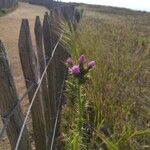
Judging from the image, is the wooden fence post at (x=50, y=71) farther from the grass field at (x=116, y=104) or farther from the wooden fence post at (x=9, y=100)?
the wooden fence post at (x=9, y=100)

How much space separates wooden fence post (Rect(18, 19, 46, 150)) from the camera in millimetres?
3348

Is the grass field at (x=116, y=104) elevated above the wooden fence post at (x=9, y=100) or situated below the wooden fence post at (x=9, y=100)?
below

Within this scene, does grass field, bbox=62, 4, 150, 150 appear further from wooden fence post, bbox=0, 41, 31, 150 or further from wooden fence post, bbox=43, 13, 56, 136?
wooden fence post, bbox=0, 41, 31, 150

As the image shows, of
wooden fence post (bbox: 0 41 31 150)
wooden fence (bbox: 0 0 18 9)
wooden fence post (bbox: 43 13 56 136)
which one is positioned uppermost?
wooden fence post (bbox: 0 41 31 150)

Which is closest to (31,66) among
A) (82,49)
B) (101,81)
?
(101,81)

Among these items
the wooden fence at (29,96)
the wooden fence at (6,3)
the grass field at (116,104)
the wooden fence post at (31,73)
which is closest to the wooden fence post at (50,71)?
the wooden fence at (29,96)

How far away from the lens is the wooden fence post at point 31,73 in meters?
3.35

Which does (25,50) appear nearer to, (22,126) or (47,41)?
(22,126)

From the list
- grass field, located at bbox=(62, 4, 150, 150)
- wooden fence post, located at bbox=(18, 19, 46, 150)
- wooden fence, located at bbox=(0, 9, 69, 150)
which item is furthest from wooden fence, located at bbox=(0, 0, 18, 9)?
wooden fence post, located at bbox=(18, 19, 46, 150)

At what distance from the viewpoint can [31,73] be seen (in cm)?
350

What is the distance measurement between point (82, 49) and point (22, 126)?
13.3 ft

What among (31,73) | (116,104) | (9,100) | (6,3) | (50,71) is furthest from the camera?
(6,3)

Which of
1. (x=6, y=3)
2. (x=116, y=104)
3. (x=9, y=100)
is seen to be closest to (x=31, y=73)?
(x=9, y=100)

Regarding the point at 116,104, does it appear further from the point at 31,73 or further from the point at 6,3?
the point at 6,3
